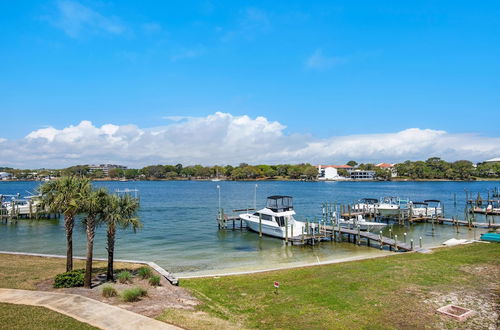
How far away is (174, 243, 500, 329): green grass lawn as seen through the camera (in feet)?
45.8

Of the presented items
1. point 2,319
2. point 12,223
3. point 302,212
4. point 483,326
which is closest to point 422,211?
point 302,212

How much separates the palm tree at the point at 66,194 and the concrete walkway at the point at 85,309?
3984 millimetres

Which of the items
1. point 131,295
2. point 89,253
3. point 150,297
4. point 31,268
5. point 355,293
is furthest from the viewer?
point 31,268

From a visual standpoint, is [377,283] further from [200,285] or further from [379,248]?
[379,248]

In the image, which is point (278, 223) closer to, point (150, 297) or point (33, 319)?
point (150, 297)

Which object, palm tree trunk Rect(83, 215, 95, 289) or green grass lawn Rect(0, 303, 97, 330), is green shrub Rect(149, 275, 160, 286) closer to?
palm tree trunk Rect(83, 215, 95, 289)

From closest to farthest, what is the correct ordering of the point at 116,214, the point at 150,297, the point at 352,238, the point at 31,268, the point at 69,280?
1. the point at 150,297
2. the point at 69,280
3. the point at 116,214
4. the point at 31,268
5. the point at 352,238

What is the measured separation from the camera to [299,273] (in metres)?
22.0

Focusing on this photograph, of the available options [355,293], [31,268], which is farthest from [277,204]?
[31,268]

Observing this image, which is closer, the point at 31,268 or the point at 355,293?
the point at 355,293

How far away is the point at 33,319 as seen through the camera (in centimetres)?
1254

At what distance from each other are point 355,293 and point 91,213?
13616mm

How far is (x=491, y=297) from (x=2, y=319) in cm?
2019

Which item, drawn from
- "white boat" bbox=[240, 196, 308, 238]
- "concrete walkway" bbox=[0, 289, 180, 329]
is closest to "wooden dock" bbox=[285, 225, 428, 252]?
"white boat" bbox=[240, 196, 308, 238]
